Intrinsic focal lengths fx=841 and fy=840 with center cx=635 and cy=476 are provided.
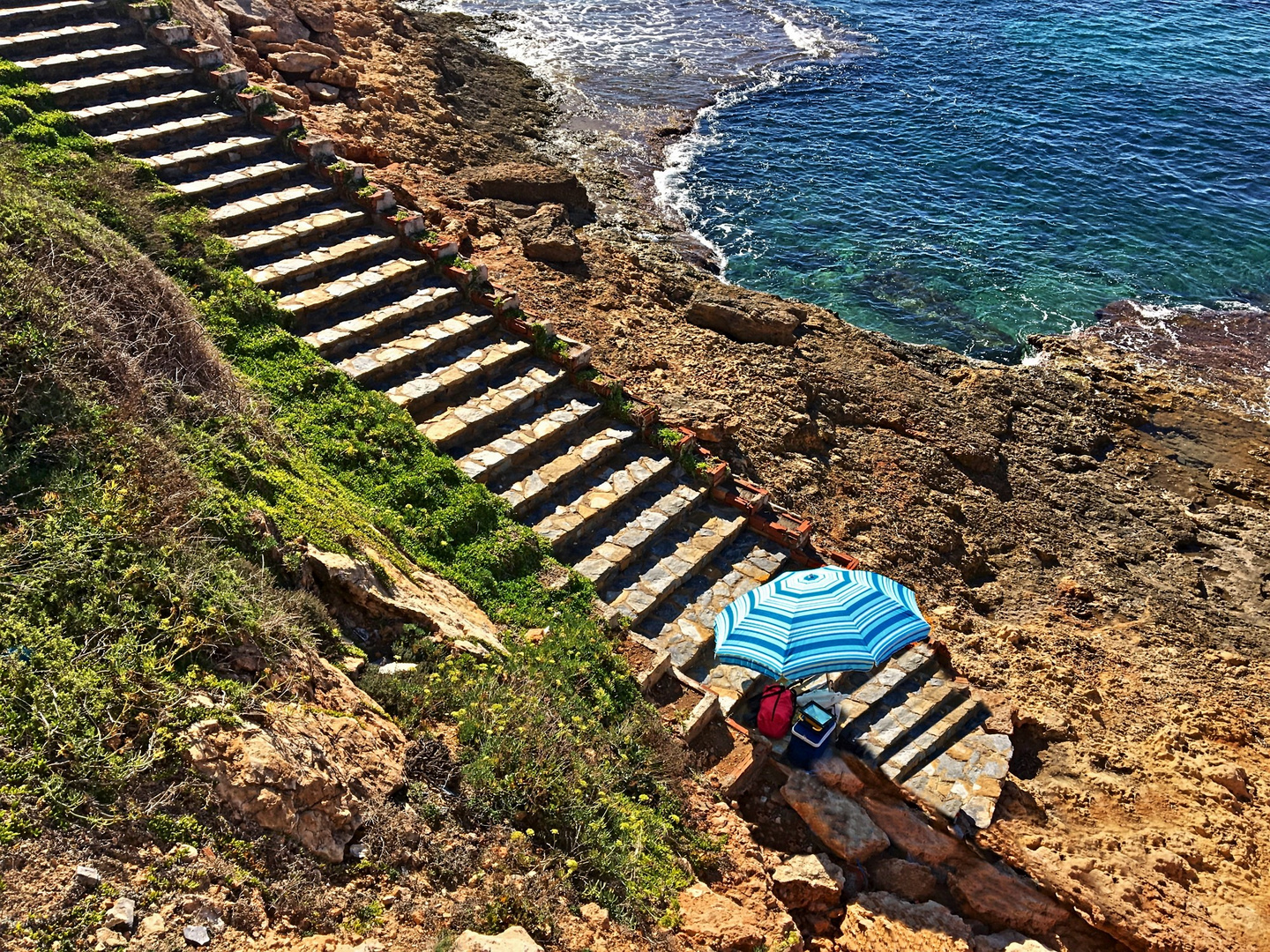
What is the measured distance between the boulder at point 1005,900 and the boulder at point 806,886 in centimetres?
145

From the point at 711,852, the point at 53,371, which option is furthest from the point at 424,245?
the point at 711,852

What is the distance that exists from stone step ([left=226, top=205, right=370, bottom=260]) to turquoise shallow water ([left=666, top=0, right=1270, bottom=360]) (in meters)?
10.7

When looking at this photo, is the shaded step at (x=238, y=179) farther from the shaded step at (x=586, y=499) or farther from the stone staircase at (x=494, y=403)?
the shaded step at (x=586, y=499)

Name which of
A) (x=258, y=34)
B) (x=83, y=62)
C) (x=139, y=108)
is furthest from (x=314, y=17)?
(x=139, y=108)

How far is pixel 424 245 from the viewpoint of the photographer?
494 inches

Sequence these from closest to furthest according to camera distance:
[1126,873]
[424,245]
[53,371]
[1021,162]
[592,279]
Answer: [53,371]
[1126,873]
[424,245]
[592,279]
[1021,162]

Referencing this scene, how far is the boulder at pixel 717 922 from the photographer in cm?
665

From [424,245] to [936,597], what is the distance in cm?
934

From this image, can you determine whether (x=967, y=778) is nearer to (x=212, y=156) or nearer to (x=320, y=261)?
(x=320, y=261)

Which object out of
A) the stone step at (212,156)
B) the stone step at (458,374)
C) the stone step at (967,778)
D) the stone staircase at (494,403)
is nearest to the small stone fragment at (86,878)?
the stone staircase at (494,403)

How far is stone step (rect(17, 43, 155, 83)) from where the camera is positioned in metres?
12.6

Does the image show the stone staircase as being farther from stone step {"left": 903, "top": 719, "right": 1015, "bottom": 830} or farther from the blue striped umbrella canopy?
the blue striped umbrella canopy

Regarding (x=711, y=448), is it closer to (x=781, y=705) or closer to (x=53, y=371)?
(x=781, y=705)

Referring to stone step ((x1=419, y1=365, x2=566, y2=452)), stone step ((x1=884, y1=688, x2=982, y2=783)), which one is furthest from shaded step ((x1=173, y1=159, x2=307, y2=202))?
stone step ((x1=884, y1=688, x2=982, y2=783))
